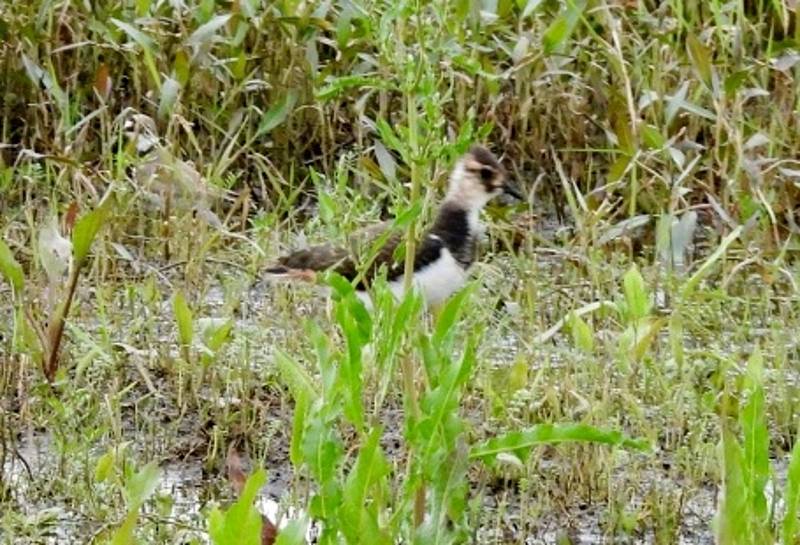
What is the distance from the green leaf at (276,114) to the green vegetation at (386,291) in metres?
0.01

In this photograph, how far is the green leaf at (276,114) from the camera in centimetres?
630

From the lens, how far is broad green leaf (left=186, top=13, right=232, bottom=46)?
621 cm

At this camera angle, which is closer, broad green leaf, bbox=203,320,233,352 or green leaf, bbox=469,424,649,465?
green leaf, bbox=469,424,649,465

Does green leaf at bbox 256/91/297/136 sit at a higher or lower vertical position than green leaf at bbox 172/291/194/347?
lower

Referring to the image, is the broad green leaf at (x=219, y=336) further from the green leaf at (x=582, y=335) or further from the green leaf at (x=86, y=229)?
the green leaf at (x=582, y=335)

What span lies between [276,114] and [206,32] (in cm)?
34

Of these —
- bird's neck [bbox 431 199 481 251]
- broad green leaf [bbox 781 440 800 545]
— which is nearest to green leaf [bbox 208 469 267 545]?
broad green leaf [bbox 781 440 800 545]

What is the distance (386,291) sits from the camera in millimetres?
3162

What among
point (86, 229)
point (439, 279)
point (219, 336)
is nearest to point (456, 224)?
point (439, 279)

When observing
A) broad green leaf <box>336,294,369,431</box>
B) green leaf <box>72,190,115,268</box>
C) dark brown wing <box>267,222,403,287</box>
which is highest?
broad green leaf <box>336,294,369,431</box>

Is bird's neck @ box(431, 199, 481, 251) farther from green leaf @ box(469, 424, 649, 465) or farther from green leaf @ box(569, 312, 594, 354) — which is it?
green leaf @ box(469, 424, 649, 465)

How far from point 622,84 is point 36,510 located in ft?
9.77

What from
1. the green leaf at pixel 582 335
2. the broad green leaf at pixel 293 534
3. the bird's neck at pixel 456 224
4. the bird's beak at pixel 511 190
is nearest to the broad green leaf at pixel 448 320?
the broad green leaf at pixel 293 534

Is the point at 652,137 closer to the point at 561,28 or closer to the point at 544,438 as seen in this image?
the point at 561,28
